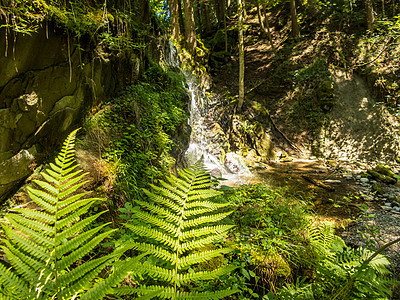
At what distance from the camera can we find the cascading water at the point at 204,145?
7550 millimetres

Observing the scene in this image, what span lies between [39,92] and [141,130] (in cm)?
169

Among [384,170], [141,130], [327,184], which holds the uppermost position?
[141,130]

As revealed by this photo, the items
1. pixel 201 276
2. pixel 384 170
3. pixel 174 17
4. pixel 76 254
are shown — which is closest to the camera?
pixel 76 254

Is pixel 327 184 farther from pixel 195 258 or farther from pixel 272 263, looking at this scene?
pixel 195 258

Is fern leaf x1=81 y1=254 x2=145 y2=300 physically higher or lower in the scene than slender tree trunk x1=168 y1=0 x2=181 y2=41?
lower

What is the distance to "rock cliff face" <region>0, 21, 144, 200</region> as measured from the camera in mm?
2195

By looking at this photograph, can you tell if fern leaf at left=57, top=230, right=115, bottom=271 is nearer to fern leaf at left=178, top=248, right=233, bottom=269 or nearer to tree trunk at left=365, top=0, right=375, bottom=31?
fern leaf at left=178, top=248, right=233, bottom=269

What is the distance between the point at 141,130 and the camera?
3.87 metres

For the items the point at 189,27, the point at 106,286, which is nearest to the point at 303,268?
the point at 106,286

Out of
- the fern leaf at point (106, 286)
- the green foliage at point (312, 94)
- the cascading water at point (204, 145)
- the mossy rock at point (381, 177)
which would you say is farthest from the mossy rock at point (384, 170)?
the fern leaf at point (106, 286)

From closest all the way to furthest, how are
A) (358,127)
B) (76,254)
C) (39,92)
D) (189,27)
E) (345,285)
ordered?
(76,254), (345,285), (39,92), (358,127), (189,27)

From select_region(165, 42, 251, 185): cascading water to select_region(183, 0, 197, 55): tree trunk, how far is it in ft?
8.00

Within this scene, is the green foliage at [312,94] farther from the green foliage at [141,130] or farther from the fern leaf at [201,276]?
the fern leaf at [201,276]

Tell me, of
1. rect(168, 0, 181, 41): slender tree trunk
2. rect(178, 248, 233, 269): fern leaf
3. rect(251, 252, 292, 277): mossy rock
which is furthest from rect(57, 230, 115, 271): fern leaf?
rect(168, 0, 181, 41): slender tree trunk
